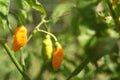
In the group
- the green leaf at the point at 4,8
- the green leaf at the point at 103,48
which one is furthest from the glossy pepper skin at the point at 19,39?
the green leaf at the point at 103,48

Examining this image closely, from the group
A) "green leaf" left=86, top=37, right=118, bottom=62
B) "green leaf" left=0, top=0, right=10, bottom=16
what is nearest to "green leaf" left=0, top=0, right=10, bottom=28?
"green leaf" left=0, top=0, right=10, bottom=16

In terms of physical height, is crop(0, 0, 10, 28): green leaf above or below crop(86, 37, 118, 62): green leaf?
above

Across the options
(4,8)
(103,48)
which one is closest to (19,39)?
(4,8)

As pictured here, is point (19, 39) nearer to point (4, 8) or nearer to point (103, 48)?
point (4, 8)

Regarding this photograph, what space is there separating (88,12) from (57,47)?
0.38 m

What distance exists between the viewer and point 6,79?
2.00 meters

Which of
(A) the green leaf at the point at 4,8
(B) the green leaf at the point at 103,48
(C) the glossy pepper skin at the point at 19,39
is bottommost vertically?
(C) the glossy pepper skin at the point at 19,39

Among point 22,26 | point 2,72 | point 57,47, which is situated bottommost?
point 2,72

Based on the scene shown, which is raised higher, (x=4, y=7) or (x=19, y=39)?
(x=4, y=7)

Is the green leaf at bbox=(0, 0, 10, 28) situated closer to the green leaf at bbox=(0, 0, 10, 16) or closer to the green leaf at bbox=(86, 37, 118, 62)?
the green leaf at bbox=(0, 0, 10, 16)

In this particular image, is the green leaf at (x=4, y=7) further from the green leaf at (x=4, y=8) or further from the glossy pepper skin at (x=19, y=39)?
the glossy pepper skin at (x=19, y=39)

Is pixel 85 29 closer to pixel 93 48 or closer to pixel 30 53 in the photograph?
pixel 93 48

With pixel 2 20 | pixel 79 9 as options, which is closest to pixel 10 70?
pixel 2 20

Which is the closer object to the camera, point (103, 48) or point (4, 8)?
point (103, 48)
